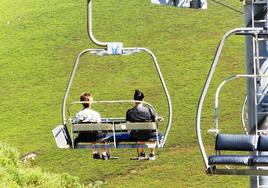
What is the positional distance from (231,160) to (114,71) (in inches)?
776

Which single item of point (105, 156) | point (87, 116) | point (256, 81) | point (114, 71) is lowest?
point (105, 156)

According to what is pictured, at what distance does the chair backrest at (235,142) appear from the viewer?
709 cm

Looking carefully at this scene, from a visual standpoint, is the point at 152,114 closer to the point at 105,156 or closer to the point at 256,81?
the point at 105,156

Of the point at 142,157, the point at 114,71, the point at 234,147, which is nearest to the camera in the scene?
the point at 234,147

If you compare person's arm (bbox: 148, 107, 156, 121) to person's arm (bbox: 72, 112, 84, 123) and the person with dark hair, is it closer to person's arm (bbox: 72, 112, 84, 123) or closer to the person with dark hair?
the person with dark hair

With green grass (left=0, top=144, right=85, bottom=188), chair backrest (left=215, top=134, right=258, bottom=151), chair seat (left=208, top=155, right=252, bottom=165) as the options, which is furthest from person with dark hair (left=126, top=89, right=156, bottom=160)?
green grass (left=0, top=144, right=85, bottom=188)

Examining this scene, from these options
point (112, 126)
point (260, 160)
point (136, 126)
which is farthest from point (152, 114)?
point (260, 160)

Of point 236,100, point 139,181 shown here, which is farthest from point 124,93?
point 139,181

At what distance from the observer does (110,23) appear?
2953 cm

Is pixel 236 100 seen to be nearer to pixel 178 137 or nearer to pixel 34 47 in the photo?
pixel 178 137

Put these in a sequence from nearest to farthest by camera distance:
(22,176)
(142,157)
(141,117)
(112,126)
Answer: (112,126) → (142,157) → (141,117) → (22,176)

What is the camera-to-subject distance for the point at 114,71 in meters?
26.2

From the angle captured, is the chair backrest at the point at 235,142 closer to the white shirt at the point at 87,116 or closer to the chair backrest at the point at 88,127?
the chair backrest at the point at 88,127

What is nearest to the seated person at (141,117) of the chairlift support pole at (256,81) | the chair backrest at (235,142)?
the chairlift support pole at (256,81)
